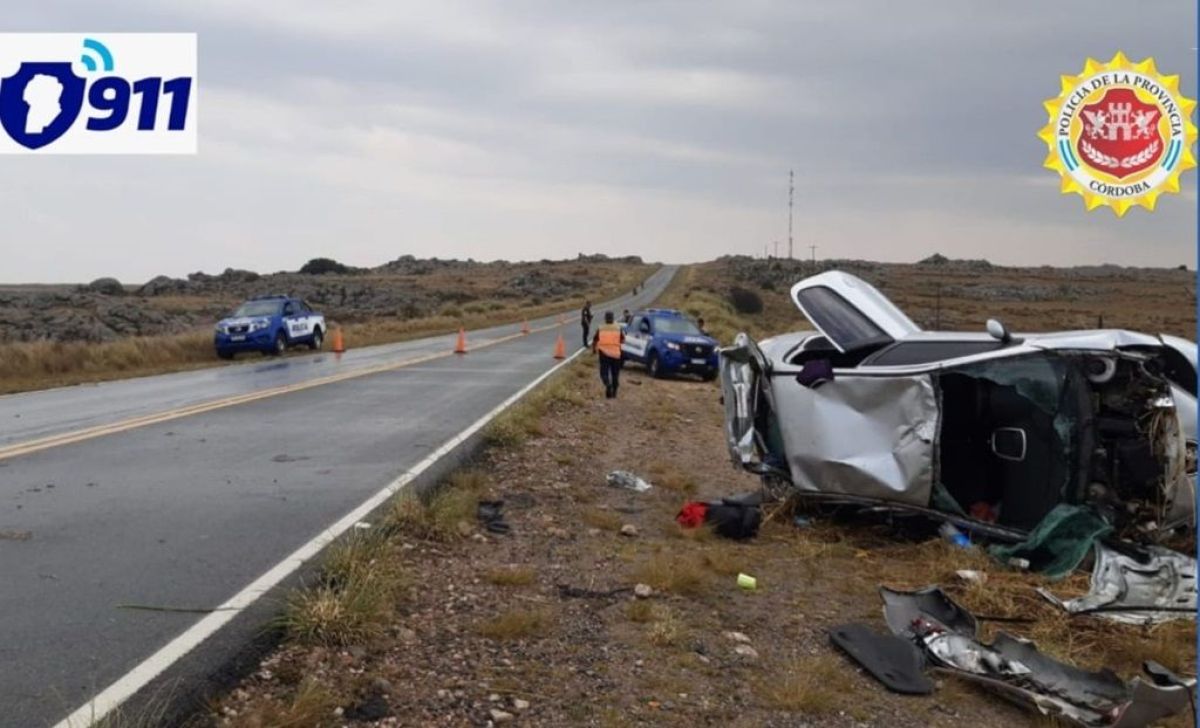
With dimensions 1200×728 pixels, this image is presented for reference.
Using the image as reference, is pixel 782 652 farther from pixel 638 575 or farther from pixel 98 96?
pixel 98 96

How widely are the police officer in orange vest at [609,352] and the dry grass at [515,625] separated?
11.0m

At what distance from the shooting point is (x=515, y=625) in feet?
15.9

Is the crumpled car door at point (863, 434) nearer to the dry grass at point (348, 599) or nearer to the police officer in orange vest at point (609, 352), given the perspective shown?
the dry grass at point (348, 599)

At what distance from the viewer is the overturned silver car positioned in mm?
6098

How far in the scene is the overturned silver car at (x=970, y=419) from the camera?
6.10 metres

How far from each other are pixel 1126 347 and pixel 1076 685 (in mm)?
2681

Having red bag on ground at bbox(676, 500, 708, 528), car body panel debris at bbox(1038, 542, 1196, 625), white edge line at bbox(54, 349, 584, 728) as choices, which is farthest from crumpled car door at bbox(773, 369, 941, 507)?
white edge line at bbox(54, 349, 584, 728)

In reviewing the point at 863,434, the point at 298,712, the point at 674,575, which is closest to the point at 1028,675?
the point at 674,575

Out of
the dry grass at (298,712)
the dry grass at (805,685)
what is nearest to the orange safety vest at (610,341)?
the dry grass at (805,685)

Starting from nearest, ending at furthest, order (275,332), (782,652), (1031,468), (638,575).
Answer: (782,652)
(638,575)
(1031,468)
(275,332)

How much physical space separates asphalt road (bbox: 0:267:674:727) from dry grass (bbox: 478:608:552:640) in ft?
4.85

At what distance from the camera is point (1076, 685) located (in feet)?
14.3

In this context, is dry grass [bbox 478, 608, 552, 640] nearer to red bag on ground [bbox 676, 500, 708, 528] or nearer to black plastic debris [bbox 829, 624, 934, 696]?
black plastic debris [bbox 829, 624, 934, 696]

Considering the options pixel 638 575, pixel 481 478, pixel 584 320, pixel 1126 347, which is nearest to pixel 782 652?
pixel 638 575
